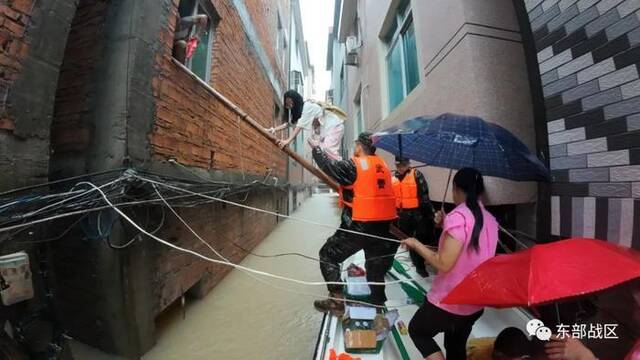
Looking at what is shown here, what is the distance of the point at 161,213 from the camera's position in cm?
294

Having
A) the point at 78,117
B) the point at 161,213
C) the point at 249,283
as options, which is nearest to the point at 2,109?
the point at 78,117

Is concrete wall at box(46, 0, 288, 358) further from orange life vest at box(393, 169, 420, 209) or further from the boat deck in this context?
orange life vest at box(393, 169, 420, 209)

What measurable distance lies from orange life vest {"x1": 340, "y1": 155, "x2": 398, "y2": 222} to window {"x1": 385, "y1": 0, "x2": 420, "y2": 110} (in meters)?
2.98

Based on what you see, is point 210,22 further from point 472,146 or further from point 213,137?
point 472,146

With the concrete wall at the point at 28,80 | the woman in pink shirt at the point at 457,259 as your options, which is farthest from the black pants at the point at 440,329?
the concrete wall at the point at 28,80

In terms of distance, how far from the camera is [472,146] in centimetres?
232

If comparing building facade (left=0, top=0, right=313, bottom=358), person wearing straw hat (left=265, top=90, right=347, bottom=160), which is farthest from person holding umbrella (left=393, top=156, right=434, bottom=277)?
building facade (left=0, top=0, right=313, bottom=358)

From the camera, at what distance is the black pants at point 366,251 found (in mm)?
2779

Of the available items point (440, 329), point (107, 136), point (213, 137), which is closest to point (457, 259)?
point (440, 329)

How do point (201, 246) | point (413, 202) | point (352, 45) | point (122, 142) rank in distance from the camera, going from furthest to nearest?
point (352, 45)
point (413, 202)
point (201, 246)
point (122, 142)

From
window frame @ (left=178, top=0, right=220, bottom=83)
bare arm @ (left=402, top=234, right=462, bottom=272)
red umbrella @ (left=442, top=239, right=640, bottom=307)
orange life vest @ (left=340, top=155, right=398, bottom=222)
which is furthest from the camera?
window frame @ (left=178, top=0, right=220, bottom=83)

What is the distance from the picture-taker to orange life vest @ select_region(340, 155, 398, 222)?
8.82 feet

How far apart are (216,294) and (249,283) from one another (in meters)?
0.54

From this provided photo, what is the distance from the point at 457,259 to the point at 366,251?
122cm
